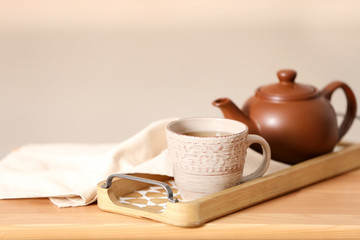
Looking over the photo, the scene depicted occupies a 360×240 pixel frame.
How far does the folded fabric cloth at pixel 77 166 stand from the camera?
0.79 metres

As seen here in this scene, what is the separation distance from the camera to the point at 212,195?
0.71 meters

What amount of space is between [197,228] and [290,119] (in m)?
0.26

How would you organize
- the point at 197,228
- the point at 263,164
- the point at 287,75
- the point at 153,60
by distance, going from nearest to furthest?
the point at 197,228 < the point at 263,164 < the point at 287,75 < the point at 153,60

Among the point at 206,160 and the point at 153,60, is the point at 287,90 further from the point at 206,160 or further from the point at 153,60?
the point at 153,60

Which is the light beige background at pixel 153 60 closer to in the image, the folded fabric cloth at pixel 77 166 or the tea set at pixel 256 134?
the folded fabric cloth at pixel 77 166

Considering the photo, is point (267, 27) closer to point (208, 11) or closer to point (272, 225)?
point (208, 11)

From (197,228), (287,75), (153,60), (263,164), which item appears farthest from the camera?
(153,60)

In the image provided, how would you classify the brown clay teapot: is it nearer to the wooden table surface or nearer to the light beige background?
the wooden table surface

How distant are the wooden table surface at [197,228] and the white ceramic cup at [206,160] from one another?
0.16 feet

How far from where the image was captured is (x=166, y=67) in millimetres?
2053

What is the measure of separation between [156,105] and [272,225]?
1.36 meters

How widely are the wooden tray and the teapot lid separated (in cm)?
10

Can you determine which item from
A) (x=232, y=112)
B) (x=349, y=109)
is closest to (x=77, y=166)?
(x=232, y=112)

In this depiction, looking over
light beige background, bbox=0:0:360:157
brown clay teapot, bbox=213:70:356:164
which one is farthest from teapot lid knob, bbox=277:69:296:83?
light beige background, bbox=0:0:360:157
